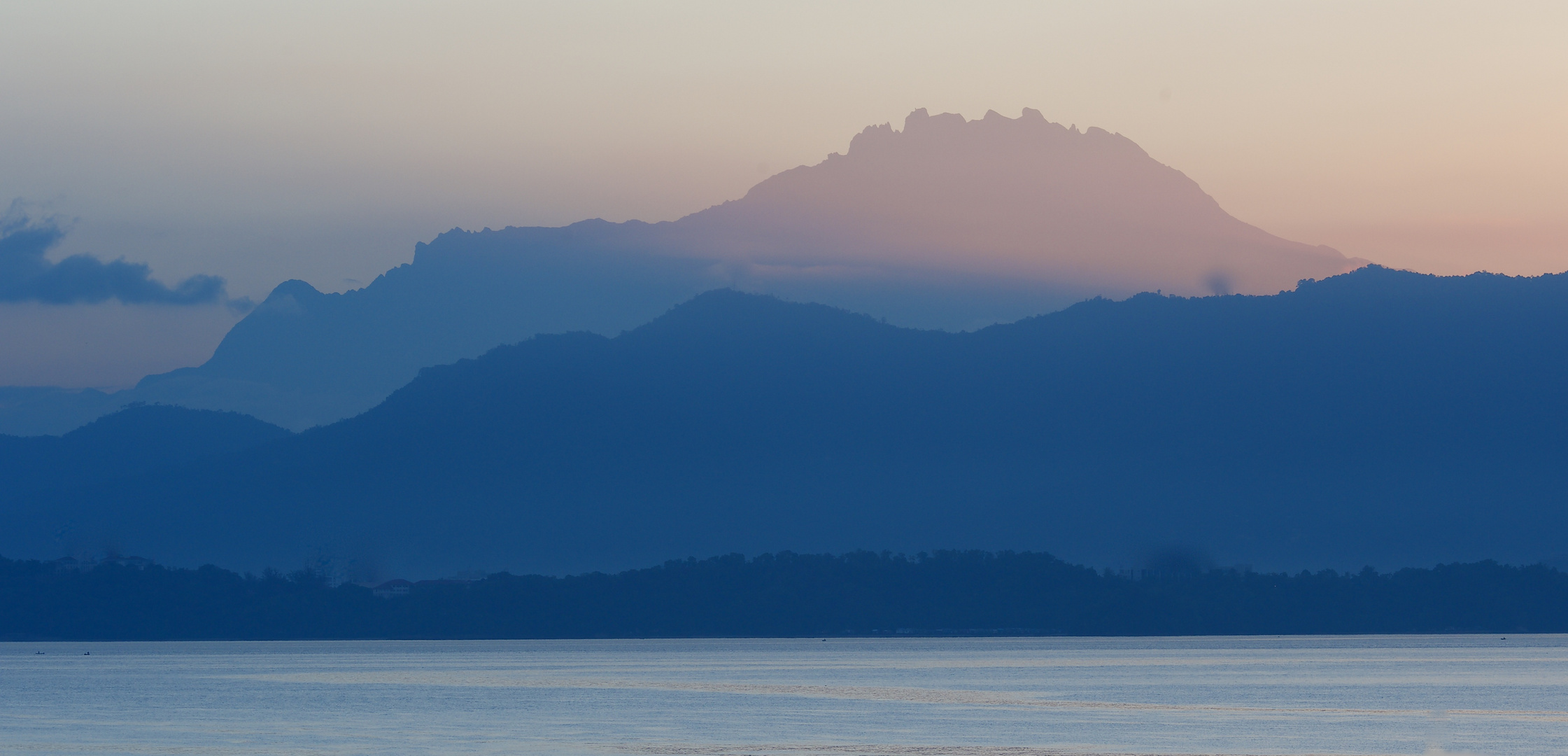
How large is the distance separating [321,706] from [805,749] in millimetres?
43315

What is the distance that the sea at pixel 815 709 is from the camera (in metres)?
66.9

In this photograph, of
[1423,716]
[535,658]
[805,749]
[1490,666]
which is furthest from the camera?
[535,658]

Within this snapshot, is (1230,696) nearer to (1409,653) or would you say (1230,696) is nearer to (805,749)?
(805,749)

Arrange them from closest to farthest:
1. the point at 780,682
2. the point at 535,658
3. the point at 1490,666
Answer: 1. the point at 780,682
2. the point at 1490,666
3. the point at 535,658

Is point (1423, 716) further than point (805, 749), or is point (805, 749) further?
point (1423, 716)

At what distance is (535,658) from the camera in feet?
651

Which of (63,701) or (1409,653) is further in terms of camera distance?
(1409,653)

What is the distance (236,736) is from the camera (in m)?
75.0

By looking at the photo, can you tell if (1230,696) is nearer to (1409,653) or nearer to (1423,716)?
(1423,716)

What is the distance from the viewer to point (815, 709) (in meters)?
90.4

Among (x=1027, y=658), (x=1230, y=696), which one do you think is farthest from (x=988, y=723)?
(x=1027, y=658)

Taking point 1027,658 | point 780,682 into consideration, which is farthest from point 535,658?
point 780,682

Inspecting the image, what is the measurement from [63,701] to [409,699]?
23266mm

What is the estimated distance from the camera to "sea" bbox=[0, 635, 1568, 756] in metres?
66.9
